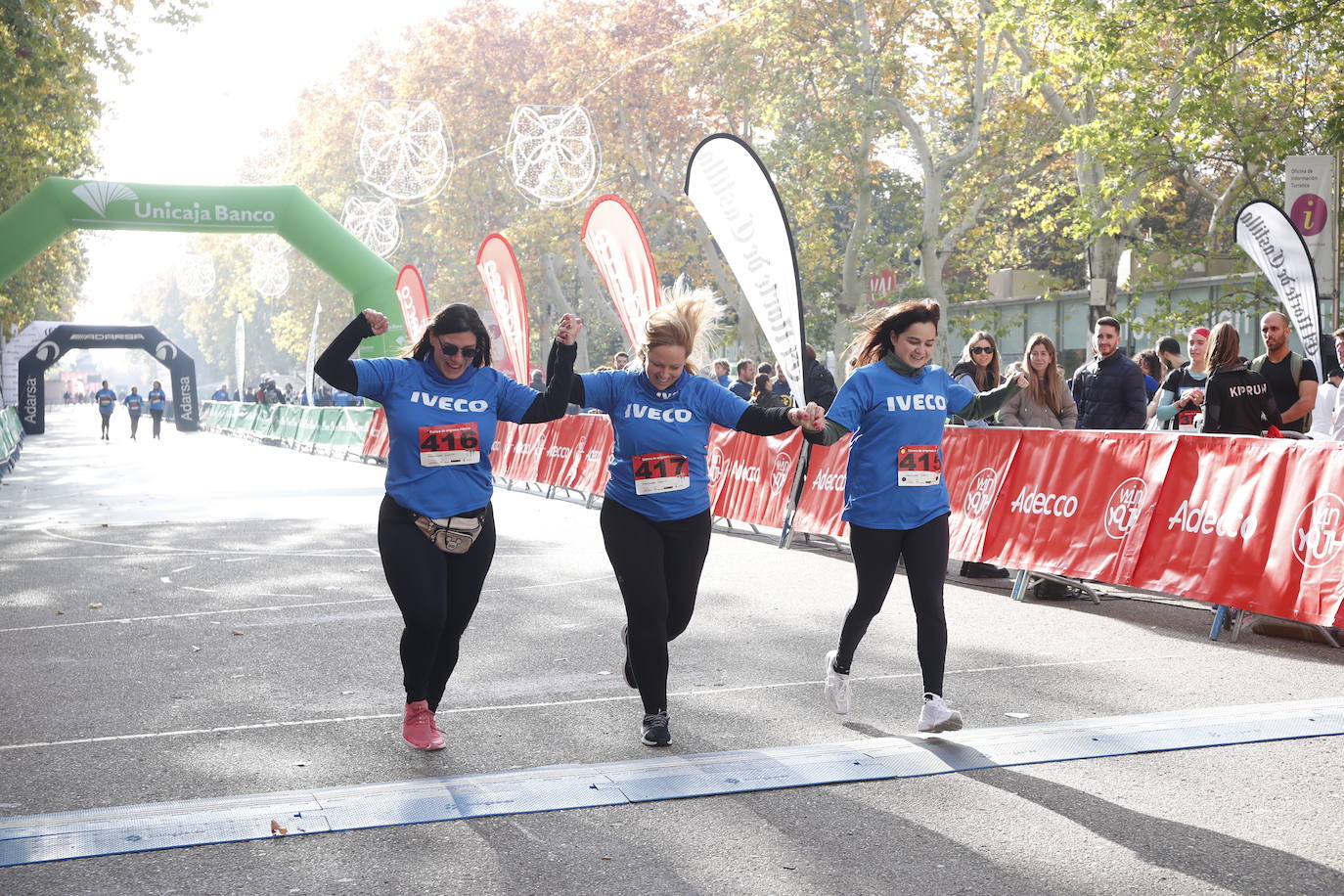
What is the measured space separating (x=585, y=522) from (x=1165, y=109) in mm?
10772

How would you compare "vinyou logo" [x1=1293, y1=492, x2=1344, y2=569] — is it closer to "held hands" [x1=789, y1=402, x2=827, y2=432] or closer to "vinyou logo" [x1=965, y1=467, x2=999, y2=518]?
"vinyou logo" [x1=965, y1=467, x2=999, y2=518]

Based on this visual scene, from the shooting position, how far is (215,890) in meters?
4.14

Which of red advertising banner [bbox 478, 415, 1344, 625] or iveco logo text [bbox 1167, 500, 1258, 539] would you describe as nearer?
red advertising banner [bbox 478, 415, 1344, 625]

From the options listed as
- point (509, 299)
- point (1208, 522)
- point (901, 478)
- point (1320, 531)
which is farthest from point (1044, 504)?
point (509, 299)

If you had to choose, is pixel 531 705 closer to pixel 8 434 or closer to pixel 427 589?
pixel 427 589

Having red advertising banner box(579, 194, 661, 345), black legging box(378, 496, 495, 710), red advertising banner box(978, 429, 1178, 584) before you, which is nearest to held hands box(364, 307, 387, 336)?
black legging box(378, 496, 495, 710)

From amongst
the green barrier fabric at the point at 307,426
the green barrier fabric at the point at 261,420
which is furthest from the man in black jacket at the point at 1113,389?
the green barrier fabric at the point at 261,420

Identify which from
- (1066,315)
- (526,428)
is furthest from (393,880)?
(1066,315)

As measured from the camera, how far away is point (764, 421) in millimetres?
6086

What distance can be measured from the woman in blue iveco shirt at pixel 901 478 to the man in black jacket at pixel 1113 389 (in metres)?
4.82

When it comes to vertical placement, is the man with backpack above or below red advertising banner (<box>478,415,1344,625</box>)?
above

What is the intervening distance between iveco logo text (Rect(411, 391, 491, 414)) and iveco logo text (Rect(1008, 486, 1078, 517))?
5.42 meters

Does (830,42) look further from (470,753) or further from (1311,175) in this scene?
(470,753)

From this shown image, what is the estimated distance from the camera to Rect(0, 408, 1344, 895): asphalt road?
4.34 meters
